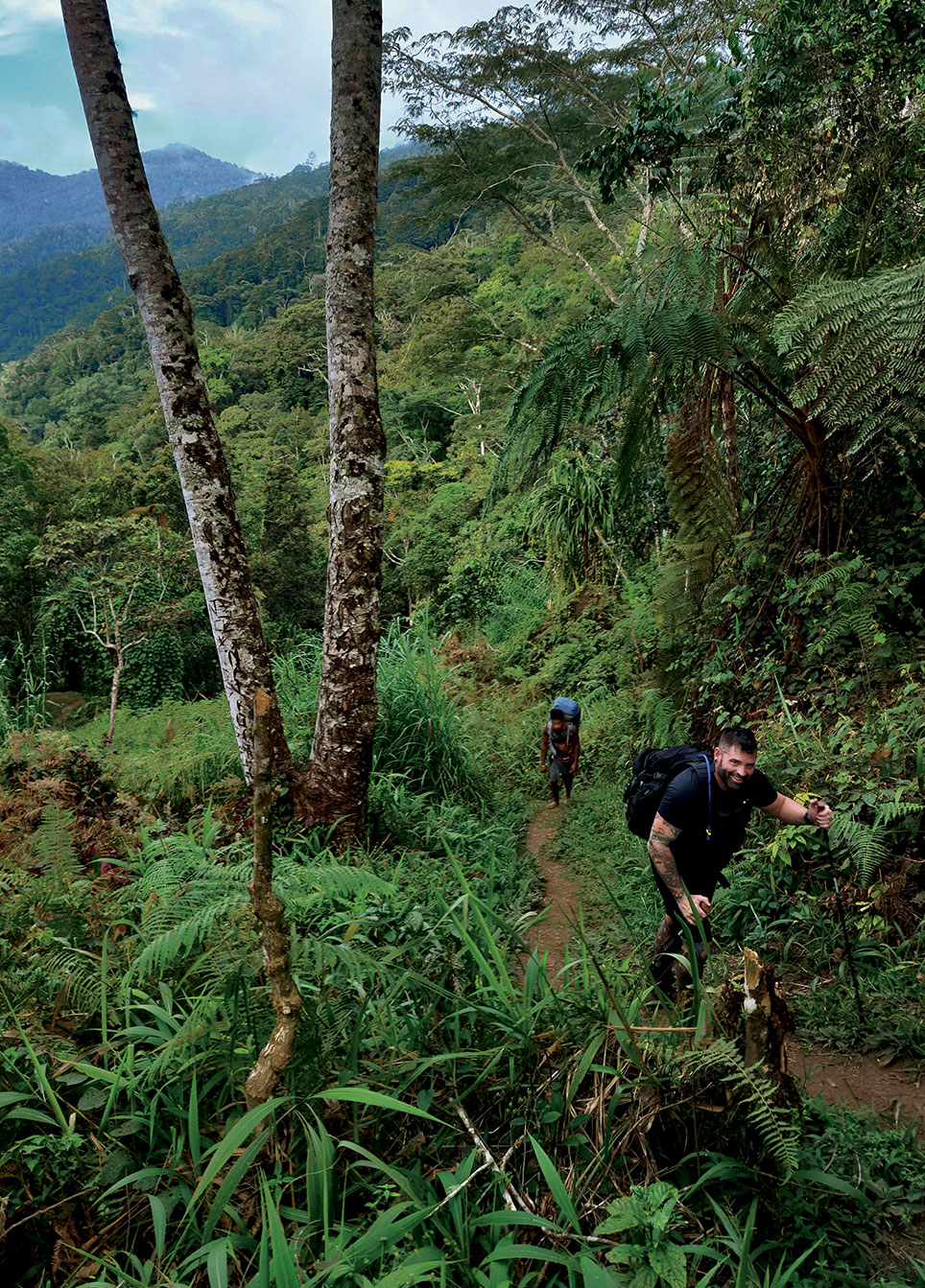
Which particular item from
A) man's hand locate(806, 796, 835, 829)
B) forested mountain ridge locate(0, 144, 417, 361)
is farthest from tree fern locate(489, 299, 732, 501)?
forested mountain ridge locate(0, 144, 417, 361)

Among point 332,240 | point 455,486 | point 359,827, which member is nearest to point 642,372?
point 332,240

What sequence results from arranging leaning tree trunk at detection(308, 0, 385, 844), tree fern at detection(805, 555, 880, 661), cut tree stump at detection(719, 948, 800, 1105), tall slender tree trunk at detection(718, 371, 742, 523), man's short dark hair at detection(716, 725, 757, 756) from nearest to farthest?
cut tree stump at detection(719, 948, 800, 1105), man's short dark hair at detection(716, 725, 757, 756), leaning tree trunk at detection(308, 0, 385, 844), tree fern at detection(805, 555, 880, 661), tall slender tree trunk at detection(718, 371, 742, 523)

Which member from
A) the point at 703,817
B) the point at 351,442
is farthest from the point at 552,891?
the point at 351,442

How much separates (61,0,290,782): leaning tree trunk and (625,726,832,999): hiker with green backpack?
7.05 feet

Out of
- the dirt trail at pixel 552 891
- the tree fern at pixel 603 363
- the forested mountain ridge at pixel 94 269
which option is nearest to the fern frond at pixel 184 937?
the dirt trail at pixel 552 891

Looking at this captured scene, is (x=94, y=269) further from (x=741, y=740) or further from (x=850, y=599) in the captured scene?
(x=741, y=740)

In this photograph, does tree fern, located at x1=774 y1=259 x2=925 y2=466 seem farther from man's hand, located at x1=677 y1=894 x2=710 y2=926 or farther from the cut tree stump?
the cut tree stump

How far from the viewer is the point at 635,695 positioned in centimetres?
844

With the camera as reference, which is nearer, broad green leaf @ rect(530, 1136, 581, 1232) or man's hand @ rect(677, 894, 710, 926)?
broad green leaf @ rect(530, 1136, 581, 1232)

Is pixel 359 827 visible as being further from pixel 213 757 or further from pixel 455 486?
pixel 455 486

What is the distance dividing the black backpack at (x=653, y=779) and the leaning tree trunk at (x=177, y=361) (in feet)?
6.72

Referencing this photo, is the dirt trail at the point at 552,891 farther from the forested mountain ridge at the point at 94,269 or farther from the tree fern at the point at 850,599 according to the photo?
the forested mountain ridge at the point at 94,269

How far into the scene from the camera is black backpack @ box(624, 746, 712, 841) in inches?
123

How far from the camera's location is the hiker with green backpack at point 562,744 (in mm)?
6719
